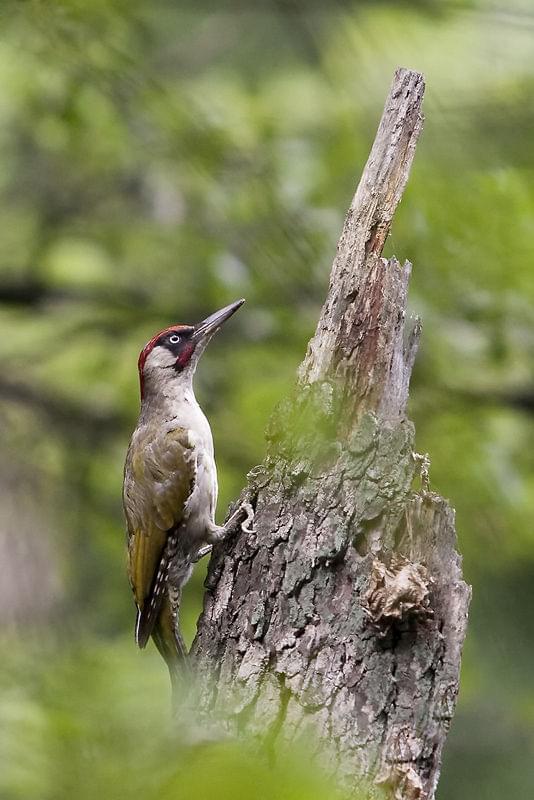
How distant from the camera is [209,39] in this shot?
345 inches

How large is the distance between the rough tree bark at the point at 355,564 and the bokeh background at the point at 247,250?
2.27 ft

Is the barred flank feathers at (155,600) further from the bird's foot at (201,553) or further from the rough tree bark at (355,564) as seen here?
the rough tree bark at (355,564)

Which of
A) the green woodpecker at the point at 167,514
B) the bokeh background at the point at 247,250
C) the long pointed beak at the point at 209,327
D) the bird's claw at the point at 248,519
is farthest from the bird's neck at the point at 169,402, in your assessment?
the bird's claw at the point at 248,519

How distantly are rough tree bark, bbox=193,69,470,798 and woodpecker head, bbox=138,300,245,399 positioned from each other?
6.76 feet

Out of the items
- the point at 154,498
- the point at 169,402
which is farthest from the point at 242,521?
the point at 169,402

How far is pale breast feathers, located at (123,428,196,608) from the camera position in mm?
4891

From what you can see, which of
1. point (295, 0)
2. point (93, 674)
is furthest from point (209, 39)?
point (93, 674)

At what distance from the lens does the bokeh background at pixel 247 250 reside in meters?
5.77

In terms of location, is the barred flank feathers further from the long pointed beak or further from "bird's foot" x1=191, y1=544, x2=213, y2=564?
the long pointed beak

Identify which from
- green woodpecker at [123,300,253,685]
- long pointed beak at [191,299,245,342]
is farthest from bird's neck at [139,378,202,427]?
long pointed beak at [191,299,245,342]

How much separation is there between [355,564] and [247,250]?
3.99 metres

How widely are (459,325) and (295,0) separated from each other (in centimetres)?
235

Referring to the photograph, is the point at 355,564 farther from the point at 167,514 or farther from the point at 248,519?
the point at 167,514

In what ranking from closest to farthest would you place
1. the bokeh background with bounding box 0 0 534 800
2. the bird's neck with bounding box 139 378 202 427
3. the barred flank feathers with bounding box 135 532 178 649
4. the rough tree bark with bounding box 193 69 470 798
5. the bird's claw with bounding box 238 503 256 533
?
the rough tree bark with bounding box 193 69 470 798 → the bird's claw with bounding box 238 503 256 533 → the barred flank feathers with bounding box 135 532 178 649 → the bird's neck with bounding box 139 378 202 427 → the bokeh background with bounding box 0 0 534 800
